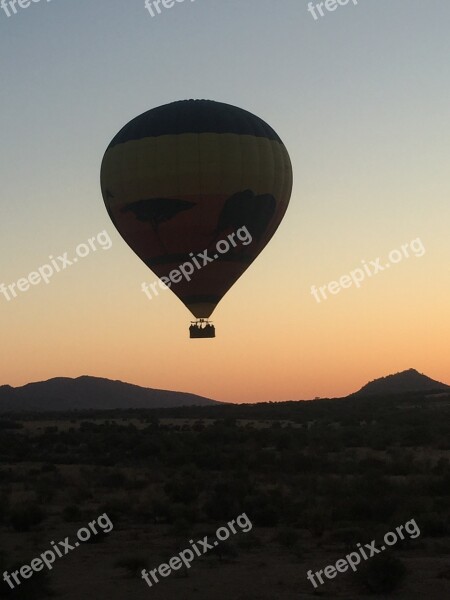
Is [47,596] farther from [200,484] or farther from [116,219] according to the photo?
[116,219]

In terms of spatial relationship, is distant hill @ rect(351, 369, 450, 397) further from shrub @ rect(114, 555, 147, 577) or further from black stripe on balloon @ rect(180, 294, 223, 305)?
shrub @ rect(114, 555, 147, 577)

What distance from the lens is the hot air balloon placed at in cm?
3684

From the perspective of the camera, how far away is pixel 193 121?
37.0m

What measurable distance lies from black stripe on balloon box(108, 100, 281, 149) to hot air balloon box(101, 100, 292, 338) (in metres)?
0.04

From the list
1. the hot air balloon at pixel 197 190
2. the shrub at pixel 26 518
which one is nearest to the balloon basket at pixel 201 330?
the hot air balloon at pixel 197 190

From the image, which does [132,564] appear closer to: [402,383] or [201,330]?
[201,330]

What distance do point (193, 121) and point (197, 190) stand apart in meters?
2.73

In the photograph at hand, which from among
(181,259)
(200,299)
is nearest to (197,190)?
(181,259)

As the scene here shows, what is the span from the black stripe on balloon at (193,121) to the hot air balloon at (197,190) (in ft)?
0.13

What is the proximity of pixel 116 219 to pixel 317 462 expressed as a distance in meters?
15.6

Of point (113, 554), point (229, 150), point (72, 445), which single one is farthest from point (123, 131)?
point (113, 554)

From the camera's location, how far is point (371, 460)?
28859 mm

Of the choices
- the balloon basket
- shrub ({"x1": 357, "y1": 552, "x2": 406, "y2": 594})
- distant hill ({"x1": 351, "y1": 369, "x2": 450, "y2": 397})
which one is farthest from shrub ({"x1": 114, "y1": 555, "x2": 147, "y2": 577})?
distant hill ({"x1": 351, "y1": 369, "x2": 450, "y2": 397})

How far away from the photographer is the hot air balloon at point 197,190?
36844mm
